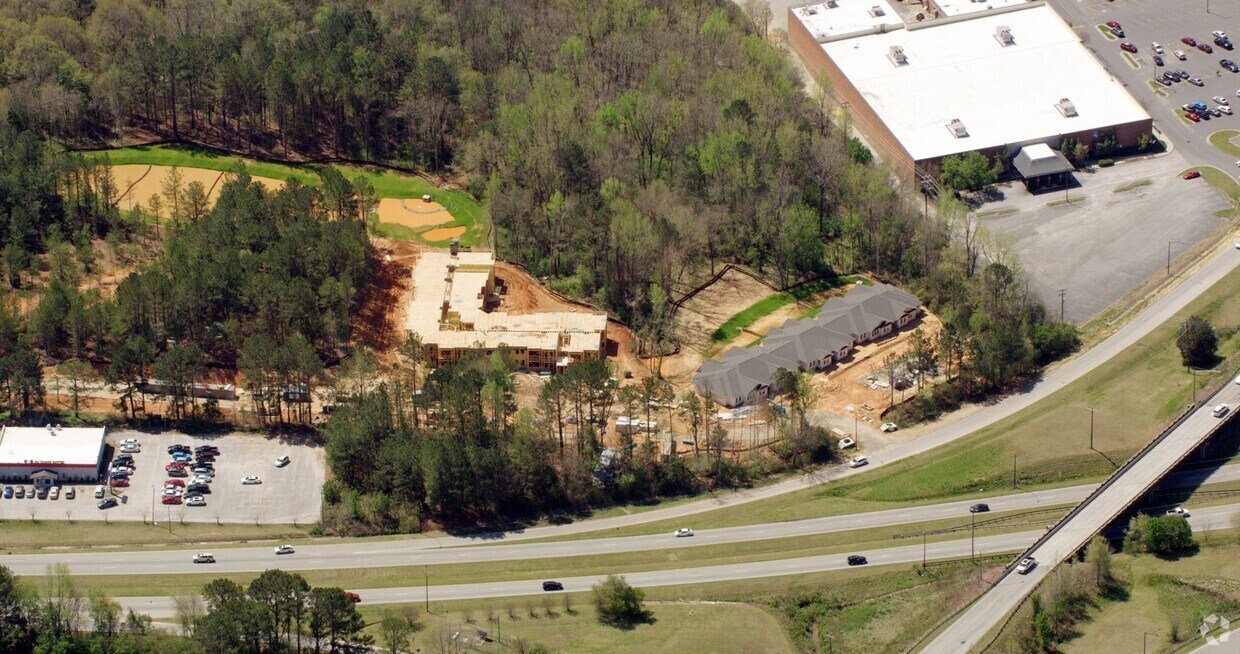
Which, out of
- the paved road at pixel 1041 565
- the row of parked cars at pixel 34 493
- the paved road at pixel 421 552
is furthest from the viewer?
the row of parked cars at pixel 34 493

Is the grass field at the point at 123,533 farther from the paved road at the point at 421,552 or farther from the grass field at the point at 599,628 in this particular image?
the grass field at the point at 599,628

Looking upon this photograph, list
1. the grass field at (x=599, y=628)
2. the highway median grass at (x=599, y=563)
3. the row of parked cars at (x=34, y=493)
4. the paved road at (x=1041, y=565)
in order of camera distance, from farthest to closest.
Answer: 1. the row of parked cars at (x=34, y=493)
2. the highway median grass at (x=599, y=563)
3. the grass field at (x=599, y=628)
4. the paved road at (x=1041, y=565)

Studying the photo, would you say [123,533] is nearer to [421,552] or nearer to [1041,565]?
[421,552]

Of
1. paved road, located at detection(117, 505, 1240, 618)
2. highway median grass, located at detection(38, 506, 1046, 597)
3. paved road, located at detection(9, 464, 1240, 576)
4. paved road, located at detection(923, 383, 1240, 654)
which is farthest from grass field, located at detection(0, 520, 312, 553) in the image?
paved road, located at detection(923, 383, 1240, 654)

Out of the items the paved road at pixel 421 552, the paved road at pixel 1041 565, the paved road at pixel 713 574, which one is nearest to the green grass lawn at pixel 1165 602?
the paved road at pixel 1041 565

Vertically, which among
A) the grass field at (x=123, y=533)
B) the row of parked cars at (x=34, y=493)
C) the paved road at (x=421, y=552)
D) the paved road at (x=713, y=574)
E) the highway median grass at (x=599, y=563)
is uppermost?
the row of parked cars at (x=34, y=493)

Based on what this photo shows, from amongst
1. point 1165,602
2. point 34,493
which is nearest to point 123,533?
point 34,493
